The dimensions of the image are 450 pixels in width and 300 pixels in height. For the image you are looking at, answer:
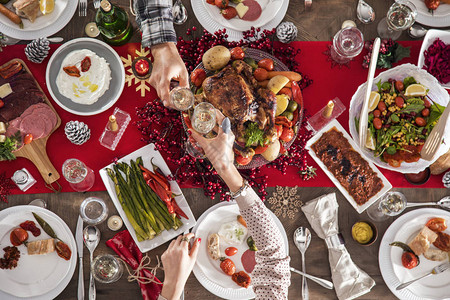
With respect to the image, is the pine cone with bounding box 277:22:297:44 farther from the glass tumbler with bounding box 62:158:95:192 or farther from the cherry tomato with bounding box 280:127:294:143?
the glass tumbler with bounding box 62:158:95:192

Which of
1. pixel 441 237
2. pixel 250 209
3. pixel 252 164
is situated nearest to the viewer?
pixel 250 209

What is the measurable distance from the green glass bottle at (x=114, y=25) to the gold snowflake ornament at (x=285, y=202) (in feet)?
4.76

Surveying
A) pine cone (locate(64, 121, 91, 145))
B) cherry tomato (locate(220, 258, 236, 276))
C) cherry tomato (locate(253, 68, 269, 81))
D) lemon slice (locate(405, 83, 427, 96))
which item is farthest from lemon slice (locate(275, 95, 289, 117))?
pine cone (locate(64, 121, 91, 145))

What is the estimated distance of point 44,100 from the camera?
244 cm

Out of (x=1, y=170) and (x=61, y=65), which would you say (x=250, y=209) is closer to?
(x=61, y=65)

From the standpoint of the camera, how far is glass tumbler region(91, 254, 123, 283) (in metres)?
2.36

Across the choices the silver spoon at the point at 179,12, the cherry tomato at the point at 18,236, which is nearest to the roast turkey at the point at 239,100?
the silver spoon at the point at 179,12

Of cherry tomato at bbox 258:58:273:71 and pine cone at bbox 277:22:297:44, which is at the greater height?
pine cone at bbox 277:22:297:44

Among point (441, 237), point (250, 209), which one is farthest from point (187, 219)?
point (441, 237)

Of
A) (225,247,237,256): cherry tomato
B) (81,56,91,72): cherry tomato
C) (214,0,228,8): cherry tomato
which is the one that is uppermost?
(214,0,228,8): cherry tomato

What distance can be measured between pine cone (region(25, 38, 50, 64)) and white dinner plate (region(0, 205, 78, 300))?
986 millimetres

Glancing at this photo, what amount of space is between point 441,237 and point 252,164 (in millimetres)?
1360

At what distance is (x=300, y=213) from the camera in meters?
2.51

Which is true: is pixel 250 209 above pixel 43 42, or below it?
below
